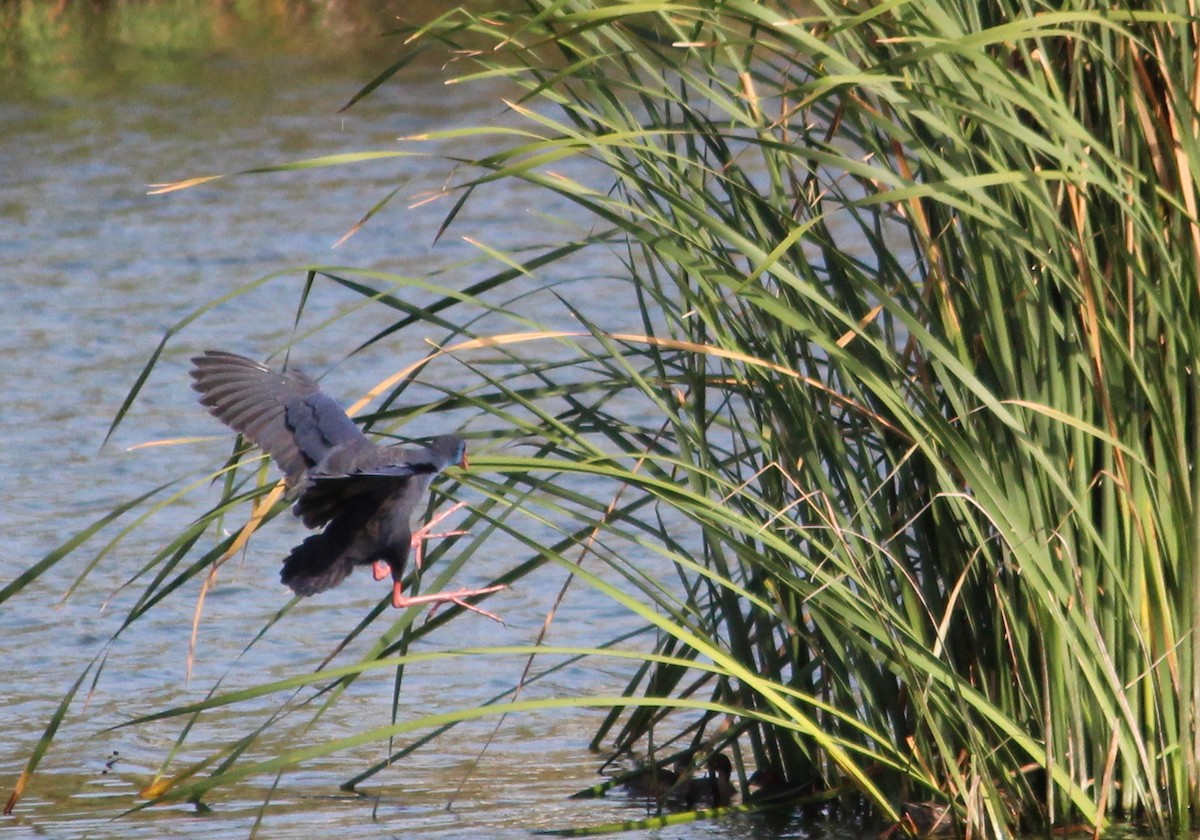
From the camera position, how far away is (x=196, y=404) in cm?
726

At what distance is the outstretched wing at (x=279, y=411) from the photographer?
2.67 meters

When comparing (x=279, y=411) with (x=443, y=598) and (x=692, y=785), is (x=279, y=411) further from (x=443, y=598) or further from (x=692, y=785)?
(x=692, y=785)

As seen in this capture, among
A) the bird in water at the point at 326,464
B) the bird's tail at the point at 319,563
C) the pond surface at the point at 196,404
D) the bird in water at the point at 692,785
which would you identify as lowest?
the pond surface at the point at 196,404

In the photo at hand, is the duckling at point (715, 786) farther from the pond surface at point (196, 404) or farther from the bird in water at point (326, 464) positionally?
the bird in water at point (326, 464)

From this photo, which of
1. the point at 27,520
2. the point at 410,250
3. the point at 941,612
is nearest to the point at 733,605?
the point at 941,612

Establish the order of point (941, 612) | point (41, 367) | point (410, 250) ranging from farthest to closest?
point (410, 250), point (41, 367), point (941, 612)

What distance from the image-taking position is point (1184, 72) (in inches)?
103

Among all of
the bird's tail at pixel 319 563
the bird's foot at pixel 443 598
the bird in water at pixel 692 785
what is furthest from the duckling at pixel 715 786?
the bird's tail at pixel 319 563

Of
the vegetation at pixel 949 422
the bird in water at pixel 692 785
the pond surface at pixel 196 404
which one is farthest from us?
the pond surface at pixel 196 404

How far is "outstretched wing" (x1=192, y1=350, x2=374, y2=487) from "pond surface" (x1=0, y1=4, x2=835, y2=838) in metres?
0.50

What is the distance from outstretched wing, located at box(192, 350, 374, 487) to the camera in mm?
2674

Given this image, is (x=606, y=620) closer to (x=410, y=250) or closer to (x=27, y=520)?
(x=27, y=520)

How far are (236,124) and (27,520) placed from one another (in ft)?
25.8

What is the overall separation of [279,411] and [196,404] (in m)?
4.63
